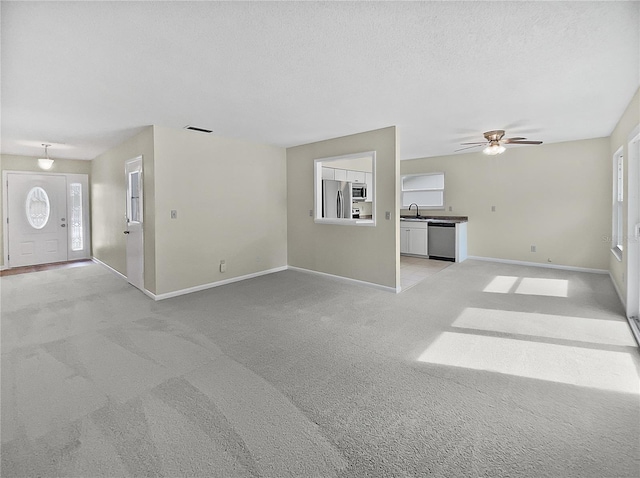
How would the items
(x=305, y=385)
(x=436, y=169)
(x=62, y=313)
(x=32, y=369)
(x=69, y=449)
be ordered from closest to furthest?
(x=69, y=449) < (x=305, y=385) < (x=32, y=369) < (x=62, y=313) < (x=436, y=169)

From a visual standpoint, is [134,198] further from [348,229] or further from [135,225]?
[348,229]

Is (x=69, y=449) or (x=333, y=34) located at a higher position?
(x=333, y=34)

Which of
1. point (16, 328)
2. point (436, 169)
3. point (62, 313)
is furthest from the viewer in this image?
point (436, 169)

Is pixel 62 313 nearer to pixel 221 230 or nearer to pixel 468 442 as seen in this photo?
pixel 221 230

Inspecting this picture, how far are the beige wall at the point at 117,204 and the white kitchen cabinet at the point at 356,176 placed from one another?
13.4ft

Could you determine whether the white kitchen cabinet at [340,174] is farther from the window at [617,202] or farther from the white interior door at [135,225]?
the window at [617,202]

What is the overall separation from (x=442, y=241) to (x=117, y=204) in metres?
6.79

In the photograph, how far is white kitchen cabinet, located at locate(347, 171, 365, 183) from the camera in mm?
7282

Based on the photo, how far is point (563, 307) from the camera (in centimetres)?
407

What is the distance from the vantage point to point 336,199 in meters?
6.70

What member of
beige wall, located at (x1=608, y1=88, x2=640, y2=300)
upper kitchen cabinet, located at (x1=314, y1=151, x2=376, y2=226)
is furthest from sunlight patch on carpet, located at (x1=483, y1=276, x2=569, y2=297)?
upper kitchen cabinet, located at (x1=314, y1=151, x2=376, y2=226)

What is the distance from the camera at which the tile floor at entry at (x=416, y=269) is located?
5496 millimetres

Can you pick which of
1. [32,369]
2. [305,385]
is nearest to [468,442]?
[305,385]

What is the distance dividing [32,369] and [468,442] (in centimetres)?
328
